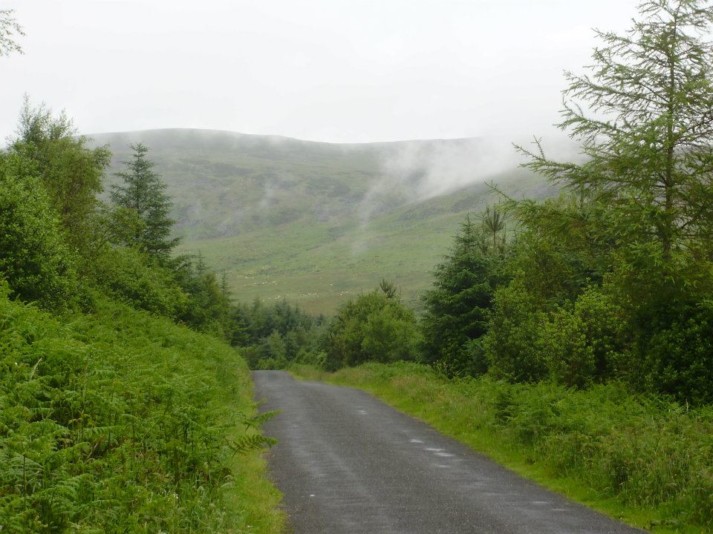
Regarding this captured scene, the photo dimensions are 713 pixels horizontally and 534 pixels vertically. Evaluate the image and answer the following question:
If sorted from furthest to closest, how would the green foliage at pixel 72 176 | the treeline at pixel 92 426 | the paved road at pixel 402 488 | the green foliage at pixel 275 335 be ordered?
the green foliage at pixel 275 335 → the green foliage at pixel 72 176 → the paved road at pixel 402 488 → the treeline at pixel 92 426

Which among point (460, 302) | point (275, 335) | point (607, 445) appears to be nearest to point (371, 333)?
point (460, 302)

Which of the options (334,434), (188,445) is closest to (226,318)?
(334,434)

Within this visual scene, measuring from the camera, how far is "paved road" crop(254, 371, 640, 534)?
1028cm

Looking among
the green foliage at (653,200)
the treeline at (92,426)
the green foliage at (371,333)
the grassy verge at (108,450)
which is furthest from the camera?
the green foliage at (371,333)

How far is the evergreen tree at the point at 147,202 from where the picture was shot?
49250mm

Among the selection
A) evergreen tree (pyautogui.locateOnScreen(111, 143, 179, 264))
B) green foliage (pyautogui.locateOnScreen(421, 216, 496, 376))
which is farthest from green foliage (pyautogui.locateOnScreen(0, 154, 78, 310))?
evergreen tree (pyautogui.locateOnScreen(111, 143, 179, 264))

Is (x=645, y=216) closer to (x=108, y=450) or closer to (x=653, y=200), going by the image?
(x=653, y=200)

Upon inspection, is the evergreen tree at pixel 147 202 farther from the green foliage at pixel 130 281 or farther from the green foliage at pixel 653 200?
the green foliage at pixel 653 200

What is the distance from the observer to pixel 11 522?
20.0ft

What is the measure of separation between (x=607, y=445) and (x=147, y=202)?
42621mm

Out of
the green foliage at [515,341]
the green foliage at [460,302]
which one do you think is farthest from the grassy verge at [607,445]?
the green foliage at [460,302]

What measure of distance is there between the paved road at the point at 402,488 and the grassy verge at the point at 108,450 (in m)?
0.84

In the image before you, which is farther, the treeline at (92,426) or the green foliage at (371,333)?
the green foliage at (371,333)

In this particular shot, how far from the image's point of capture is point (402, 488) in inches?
501
